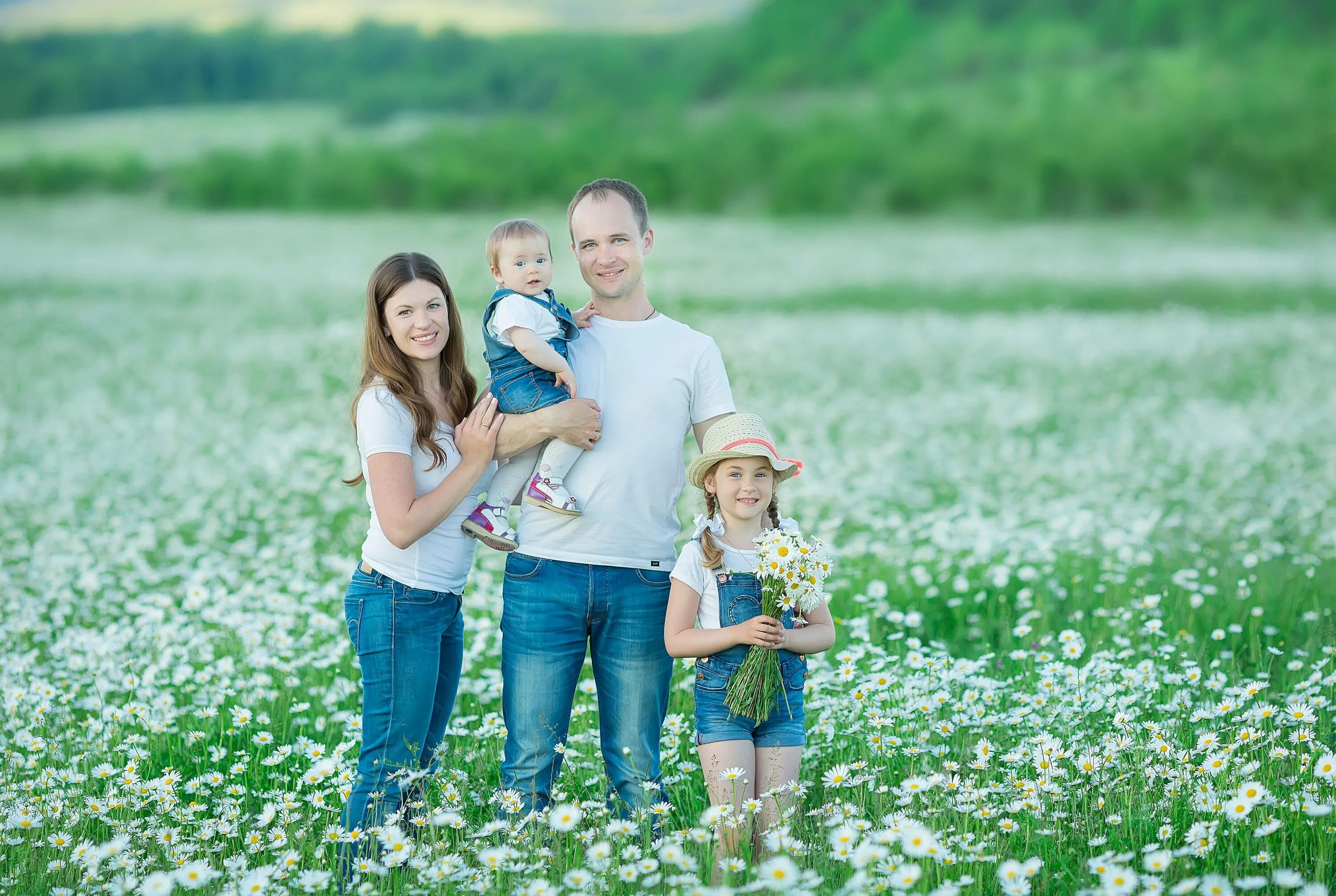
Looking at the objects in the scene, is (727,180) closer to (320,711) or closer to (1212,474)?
(1212,474)

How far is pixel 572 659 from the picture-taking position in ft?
14.8

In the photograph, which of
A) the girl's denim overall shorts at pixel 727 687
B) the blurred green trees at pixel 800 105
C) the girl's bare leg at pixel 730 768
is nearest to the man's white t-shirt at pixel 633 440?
the girl's denim overall shorts at pixel 727 687

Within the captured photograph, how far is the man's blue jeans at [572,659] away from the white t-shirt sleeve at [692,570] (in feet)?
0.72

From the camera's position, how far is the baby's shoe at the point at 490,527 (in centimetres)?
449

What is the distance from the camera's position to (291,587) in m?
7.42

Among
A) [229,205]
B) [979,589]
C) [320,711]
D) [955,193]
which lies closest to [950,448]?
[979,589]

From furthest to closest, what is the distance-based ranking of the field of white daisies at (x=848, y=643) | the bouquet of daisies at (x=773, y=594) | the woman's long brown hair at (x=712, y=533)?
1. the woman's long brown hair at (x=712, y=533)
2. the bouquet of daisies at (x=773, y=594)
3. the field of white daisies at (x=848, y=643)

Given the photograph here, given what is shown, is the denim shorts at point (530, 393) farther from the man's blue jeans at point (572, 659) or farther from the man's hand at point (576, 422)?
the man's blue jeans at point (572, 659)

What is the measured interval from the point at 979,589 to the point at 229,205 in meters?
41.4

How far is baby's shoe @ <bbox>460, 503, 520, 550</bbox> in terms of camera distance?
4.49 metres

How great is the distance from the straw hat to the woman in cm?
73

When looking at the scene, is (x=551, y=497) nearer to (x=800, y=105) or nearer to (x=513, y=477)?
(x=513, y=477)

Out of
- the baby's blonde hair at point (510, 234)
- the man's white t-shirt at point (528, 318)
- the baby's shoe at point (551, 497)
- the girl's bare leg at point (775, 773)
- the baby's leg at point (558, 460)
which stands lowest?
the girl's bare leg at point (775, 773)

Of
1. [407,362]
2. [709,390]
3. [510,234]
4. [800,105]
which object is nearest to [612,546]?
[709,390]
